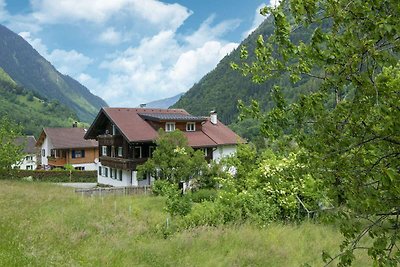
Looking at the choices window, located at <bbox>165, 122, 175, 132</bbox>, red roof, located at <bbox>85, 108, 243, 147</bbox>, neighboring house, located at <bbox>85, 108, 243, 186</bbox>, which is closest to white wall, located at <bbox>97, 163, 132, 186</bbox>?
neighboring house, located at <bbox>85, 108, 243, 186</bbox>

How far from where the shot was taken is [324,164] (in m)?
3.86

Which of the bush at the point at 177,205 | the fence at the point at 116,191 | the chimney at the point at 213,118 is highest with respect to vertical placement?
the chimney at the point at 213,118

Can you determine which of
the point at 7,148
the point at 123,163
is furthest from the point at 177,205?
the point at 7,148

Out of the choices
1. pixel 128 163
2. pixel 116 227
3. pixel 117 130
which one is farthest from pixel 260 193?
pixel 117 130

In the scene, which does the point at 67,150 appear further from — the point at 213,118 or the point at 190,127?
the point at 190,127

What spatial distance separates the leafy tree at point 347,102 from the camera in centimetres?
339

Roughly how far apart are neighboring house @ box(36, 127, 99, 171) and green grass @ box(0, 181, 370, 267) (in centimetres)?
5107

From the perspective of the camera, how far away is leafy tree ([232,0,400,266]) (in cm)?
339

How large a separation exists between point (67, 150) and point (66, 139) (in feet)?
8.90

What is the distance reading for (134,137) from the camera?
4150 cm

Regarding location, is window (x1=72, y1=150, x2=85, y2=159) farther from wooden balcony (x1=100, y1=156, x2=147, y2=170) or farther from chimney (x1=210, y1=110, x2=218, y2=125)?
chimney (x1=210, y1=110, x2=218, y2=125)

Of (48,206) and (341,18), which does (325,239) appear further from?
(48,206)

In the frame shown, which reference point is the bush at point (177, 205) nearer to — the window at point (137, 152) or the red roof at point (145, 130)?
the red roof at point (145, 130)

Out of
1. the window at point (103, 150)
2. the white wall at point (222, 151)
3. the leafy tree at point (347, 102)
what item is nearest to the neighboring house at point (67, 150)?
the window at point (103, 150)
